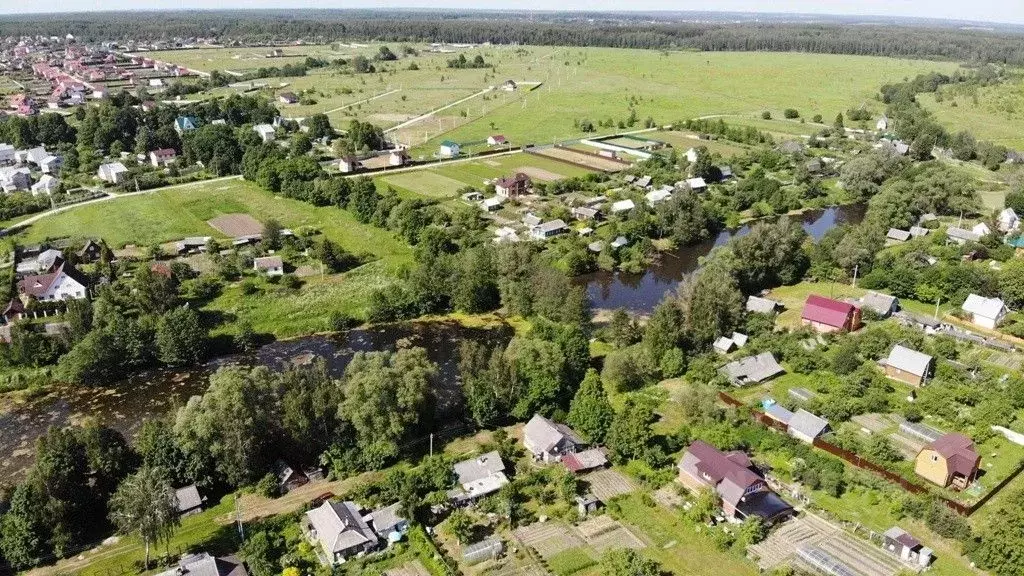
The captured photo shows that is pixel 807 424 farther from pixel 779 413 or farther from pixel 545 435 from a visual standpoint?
pixel 545 435

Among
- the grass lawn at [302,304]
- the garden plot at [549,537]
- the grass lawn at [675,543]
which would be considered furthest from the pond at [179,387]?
the grass lawn at [675,543]

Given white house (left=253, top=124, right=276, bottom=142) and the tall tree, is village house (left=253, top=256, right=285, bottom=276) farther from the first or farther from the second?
white house (left=253, top=124, right=276, bottom=142)

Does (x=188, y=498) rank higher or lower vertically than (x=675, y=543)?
higher

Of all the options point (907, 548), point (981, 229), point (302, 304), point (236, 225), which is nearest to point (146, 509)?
point (302, 304)

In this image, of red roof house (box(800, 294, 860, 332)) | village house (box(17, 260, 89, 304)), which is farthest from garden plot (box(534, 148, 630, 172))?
village house (box(17, 260, 89, 304))

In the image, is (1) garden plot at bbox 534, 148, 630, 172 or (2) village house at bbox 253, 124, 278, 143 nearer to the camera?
(1) garden plot at bbox 534, 148, 630, 172

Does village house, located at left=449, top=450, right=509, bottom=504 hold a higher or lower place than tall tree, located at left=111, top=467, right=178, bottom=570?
lower

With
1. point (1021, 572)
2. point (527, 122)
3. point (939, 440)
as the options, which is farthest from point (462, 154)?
point (1021, 572)
